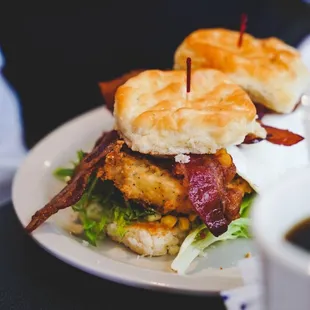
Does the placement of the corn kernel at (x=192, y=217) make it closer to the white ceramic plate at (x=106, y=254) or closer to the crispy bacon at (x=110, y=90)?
the white ceramic plate at (x=106, y=254)

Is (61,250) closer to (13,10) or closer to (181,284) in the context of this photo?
(181,284)

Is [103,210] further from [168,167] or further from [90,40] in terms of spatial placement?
[90,40]

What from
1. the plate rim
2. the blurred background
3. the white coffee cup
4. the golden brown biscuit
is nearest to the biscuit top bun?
the golden brown biscuit

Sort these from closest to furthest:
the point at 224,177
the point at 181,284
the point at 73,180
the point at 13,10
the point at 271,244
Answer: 1. the point at 271,244
2. the point at 181,284
3. the point at 224,177
4. the point at 73,180
5. the point at 13,10

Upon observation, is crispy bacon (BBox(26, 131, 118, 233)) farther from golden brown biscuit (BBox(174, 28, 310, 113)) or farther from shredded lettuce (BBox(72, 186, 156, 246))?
golden brown biscuit (BBox(174, 28, 310, 113))

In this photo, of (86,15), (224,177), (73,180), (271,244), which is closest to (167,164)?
(224,177)

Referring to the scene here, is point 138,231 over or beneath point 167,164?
beneath
